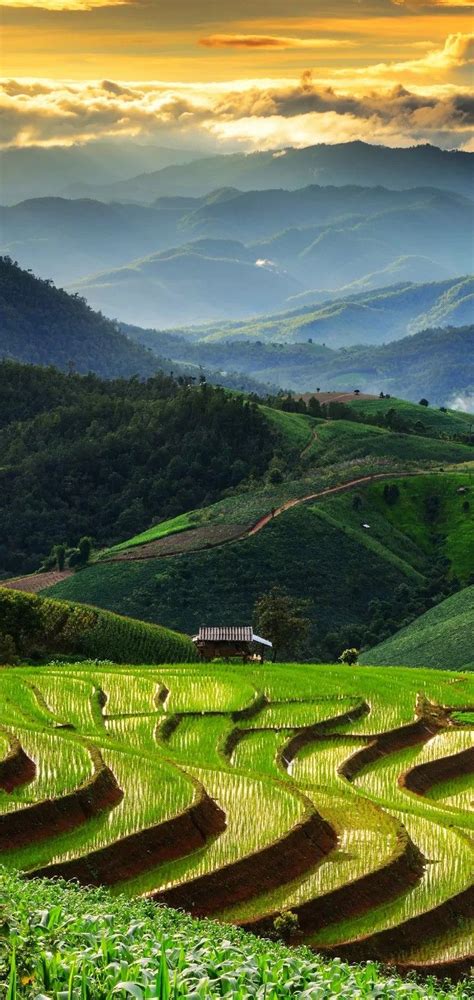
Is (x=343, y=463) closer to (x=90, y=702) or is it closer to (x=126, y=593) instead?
(x=126, y=593)

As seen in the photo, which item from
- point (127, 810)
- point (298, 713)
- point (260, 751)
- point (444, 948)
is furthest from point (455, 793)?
point (444, 948)

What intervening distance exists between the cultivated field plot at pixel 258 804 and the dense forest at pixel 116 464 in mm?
92212

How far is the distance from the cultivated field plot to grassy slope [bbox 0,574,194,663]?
52.4ft

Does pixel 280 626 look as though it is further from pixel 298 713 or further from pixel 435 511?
pixel 435 511

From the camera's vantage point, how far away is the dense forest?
150m

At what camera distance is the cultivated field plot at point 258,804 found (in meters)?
31.9

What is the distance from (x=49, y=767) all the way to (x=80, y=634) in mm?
34961

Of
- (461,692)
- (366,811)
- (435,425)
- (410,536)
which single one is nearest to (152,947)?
(366,811)

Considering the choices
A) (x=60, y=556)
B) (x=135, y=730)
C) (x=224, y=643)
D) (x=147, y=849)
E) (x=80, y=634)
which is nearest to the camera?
(x=147, y=849)

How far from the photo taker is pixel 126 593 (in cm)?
11169

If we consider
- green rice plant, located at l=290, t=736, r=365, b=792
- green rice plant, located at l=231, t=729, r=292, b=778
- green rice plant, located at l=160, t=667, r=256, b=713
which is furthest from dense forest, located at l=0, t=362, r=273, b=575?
green rice plant, located at l=290, t=736, r=365, b=792

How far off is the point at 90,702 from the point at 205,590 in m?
60.9

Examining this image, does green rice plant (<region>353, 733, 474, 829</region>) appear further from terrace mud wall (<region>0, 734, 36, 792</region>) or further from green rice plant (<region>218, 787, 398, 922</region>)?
terrace mud wall (<region>0, 734, 36, 792</region>)

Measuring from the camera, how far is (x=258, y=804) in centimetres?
3741
